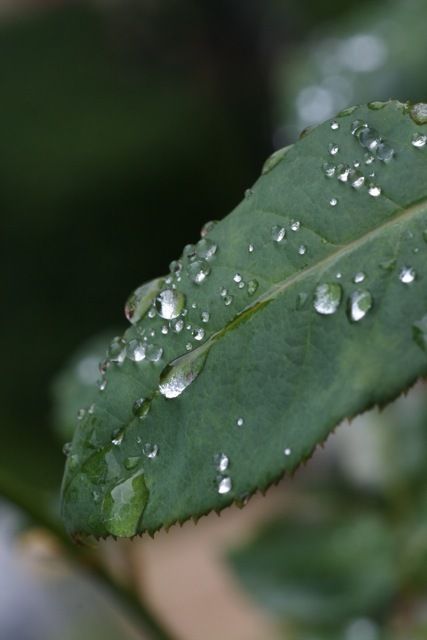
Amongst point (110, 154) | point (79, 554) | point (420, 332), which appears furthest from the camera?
point (110, 154)

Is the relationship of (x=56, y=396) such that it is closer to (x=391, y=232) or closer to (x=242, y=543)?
(x=242, y=543)

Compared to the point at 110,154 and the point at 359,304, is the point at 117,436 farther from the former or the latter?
the point at 110,154

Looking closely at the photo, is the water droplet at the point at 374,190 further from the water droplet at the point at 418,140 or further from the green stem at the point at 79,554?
the green stem at the point at 79,554

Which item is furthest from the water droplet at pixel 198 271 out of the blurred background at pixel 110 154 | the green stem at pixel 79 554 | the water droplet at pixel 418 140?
the blurred background at pixel 110 154

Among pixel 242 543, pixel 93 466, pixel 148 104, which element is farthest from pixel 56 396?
pixel 148 104

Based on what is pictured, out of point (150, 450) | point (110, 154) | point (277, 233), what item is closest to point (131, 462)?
point (150, 450)

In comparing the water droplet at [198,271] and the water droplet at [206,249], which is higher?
the water droplet at [206,249]
